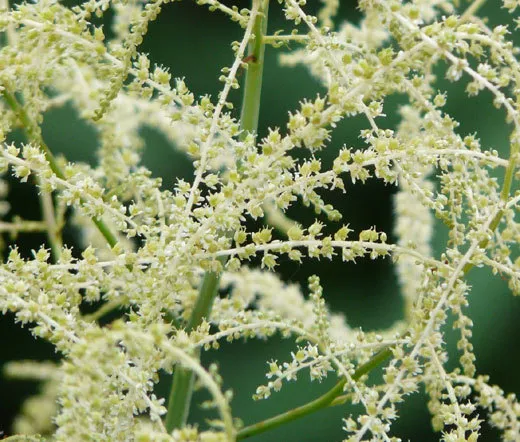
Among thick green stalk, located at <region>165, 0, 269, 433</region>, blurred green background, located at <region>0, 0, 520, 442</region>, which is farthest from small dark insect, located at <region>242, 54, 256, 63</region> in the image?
blurred green background, located at <region>0, 0, 520, 442</region>

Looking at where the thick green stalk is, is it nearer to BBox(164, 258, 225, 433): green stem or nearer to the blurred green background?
BBox(164, 258, 225, 433): green stem

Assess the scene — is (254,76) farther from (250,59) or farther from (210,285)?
(210,285)

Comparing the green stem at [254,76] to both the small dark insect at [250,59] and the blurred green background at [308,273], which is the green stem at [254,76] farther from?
the blurred green background at [308,273]

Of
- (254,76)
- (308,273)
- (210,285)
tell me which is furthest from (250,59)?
(308,273)

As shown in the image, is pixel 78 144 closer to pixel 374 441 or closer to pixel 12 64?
pixel 12 64

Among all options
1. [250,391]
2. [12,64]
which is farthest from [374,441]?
[250,391]

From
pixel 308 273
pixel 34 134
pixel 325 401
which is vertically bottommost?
pixel 325 401
